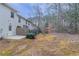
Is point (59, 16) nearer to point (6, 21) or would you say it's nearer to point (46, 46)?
point (46, 46)

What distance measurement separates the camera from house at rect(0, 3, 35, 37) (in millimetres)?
2117

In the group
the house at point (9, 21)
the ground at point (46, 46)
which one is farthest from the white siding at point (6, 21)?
the ground at point (46, 46)

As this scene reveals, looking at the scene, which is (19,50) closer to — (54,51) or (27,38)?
(27,38)

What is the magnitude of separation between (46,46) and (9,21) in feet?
1.74

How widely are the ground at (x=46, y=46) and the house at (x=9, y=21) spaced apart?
143 millimetres

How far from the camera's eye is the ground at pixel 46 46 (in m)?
2.11

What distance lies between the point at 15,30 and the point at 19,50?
243 millimetres

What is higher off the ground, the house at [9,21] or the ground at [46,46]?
the house at [9,21]

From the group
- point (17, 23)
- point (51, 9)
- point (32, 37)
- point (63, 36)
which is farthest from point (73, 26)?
point (17, 23)

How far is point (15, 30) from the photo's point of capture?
2.14m

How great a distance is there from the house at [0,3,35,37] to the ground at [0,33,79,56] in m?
0.14

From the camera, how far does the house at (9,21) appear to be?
2.12 m

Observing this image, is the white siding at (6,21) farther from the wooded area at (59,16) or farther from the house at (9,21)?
the wooded area at (59,16)

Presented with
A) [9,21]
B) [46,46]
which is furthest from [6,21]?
[46,46]
